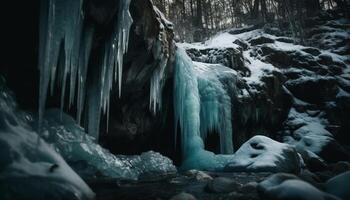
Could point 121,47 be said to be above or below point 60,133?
above

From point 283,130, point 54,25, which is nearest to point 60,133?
point 54,25

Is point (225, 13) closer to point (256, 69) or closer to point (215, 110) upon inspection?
point (256, 69)

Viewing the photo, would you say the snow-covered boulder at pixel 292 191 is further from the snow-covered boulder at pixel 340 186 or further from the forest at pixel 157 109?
the snow-covered boulder at pixel 340 186

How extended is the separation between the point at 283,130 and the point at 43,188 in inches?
567

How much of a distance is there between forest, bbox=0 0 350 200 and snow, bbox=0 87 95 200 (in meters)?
0.02

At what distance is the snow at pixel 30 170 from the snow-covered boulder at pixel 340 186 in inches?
130

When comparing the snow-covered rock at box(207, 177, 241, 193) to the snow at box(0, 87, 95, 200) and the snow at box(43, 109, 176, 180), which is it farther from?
the snow at box(43, 109, 176, 180)

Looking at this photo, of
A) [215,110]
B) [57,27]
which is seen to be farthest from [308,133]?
[57,27]

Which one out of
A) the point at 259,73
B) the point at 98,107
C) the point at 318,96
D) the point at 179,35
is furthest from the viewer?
the point at 179,35

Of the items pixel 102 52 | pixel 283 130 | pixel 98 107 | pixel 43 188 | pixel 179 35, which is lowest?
pixel 283 130

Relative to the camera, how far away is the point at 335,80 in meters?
16.6

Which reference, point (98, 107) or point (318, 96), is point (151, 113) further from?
point (318, 96)

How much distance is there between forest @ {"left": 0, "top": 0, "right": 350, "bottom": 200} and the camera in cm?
418

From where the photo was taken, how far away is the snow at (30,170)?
Result: 3.07m
